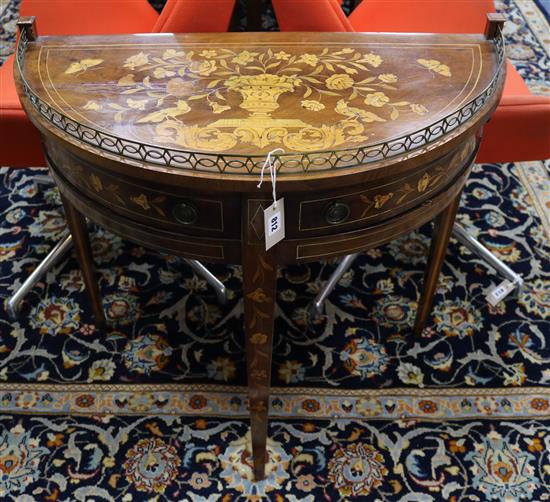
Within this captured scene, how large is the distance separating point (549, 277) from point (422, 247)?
318 mm

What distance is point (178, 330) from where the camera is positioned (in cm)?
146

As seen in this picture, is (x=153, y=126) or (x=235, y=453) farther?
(x=235, y=453)

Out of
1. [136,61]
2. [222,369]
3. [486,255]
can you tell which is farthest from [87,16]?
[486,255]

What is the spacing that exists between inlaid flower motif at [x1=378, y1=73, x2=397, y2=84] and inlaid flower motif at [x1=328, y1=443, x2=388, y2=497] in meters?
0.69

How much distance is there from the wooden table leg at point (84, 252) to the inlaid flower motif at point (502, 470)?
830 millimetres

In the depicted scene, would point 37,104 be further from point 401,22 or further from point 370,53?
point 401,22

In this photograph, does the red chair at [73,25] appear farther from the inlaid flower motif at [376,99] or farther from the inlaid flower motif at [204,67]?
the inlaid flower motif at [376,99]

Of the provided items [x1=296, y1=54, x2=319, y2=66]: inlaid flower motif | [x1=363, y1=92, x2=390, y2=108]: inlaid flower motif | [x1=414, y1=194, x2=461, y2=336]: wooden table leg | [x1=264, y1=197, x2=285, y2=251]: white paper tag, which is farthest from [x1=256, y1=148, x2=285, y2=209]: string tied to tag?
[x1=414, y1=194, x2=461, y2=336]: wooden table leg

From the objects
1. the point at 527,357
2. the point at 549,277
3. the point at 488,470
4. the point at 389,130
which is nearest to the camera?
the point at 389,130

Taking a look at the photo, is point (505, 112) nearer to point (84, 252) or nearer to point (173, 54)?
point (173, 54)

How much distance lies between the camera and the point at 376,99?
3.22ft

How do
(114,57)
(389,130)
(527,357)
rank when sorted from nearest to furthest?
(389,130)
(114,57)
(527,357)

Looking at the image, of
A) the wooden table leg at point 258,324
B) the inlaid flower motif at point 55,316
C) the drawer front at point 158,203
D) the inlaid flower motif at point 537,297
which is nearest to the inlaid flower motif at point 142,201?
the drawer front at point 158,203

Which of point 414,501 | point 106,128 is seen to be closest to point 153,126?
point 106,128
